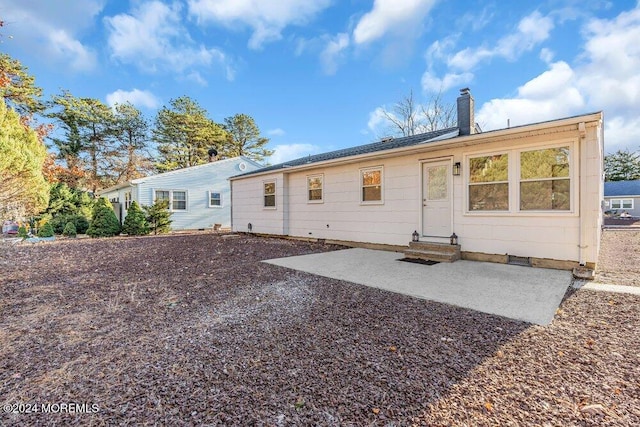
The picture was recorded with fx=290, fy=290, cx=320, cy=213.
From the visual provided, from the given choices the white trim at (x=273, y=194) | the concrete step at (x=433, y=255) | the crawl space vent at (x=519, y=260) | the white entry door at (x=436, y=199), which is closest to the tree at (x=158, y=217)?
the white trim at (x=273, y=194)

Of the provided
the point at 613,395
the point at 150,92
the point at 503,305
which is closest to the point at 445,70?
the point at 503,305

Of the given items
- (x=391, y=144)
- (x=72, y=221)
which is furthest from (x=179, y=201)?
(x=391, y=144)

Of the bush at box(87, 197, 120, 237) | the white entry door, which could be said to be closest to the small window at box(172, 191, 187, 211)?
the bush at box(87, 197, 120, 237)

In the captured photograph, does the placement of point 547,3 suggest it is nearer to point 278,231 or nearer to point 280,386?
point 278,231

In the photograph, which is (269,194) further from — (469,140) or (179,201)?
(469,140)

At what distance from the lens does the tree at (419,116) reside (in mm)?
21358

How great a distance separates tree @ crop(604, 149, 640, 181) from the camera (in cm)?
3559

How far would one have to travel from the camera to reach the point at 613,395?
1.92 metres

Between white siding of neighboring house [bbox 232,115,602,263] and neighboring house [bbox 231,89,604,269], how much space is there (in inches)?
0.7

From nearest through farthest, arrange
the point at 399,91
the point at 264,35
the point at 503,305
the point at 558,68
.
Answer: the point at 503,305 → the point at 264,35 → the point at 558,68 → the point at 399,91

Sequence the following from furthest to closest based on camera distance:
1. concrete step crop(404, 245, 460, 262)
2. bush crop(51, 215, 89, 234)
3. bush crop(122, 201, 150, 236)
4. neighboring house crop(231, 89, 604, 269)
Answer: bush crop(51, 215, 89, 234), bush crop(122, 201, 150, 236), concrete step crop(404, 245, 460, 262), neighboring house crop(231, 89, 604, 269)

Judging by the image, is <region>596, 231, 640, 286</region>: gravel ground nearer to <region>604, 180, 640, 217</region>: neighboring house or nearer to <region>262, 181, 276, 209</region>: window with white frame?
<region>262, 181, 276, 209</region>: window with white frame

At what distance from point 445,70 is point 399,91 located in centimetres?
374

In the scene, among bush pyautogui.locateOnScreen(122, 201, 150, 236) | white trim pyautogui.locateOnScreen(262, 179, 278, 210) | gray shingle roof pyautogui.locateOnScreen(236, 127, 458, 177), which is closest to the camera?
gray shingle roof pyautogui.locateOnScreen(236, 127, 458, 177)
